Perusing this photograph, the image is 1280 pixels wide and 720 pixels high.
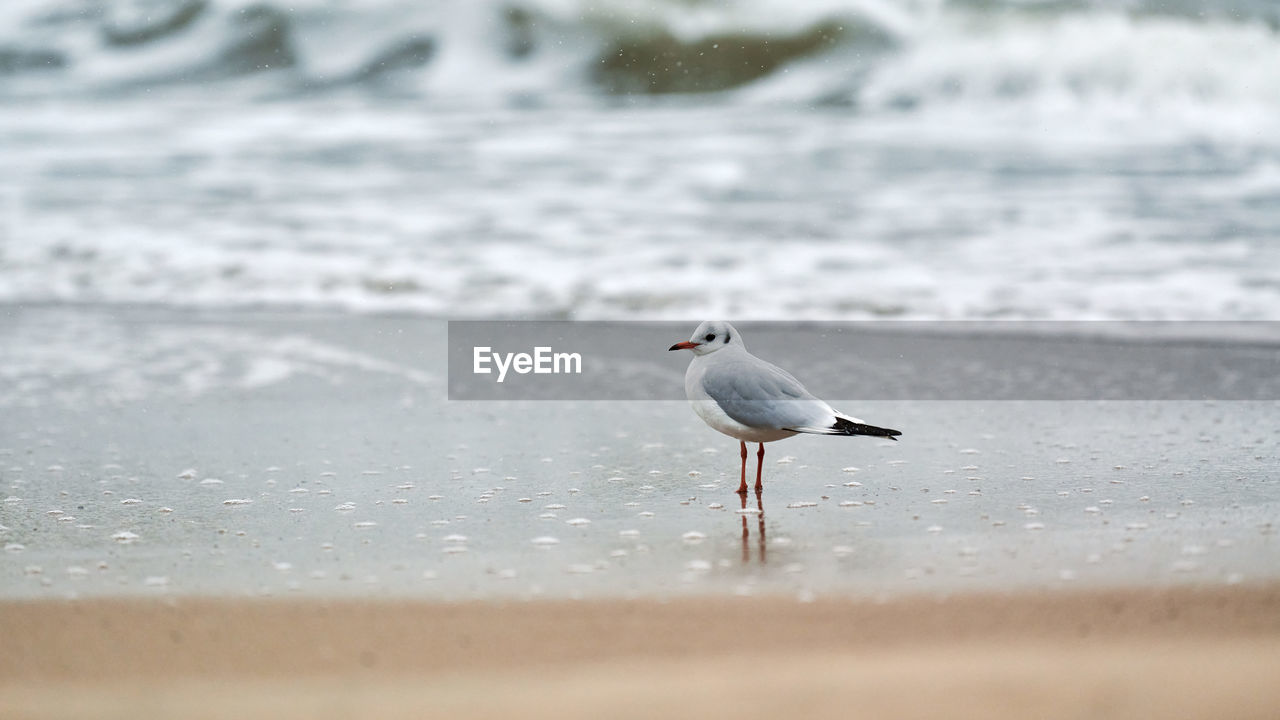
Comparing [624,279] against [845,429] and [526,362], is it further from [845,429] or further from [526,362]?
[845,429]

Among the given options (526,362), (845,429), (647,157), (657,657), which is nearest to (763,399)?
(845,429)

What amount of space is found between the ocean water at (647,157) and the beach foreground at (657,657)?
2.74m

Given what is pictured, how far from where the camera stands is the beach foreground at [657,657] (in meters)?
A: 1.75

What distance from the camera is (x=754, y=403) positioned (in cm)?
264

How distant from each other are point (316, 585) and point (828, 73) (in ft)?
21.0

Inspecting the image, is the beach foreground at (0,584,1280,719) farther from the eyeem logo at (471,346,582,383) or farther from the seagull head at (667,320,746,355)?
the eyeem logo at (471,346,582,383)

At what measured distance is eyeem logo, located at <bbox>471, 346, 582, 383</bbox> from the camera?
4059 mm

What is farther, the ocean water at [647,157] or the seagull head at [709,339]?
the ocean water at [647,157]

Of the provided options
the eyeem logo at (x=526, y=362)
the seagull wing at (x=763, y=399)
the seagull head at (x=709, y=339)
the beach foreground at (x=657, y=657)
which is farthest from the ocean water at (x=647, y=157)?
the beach foreground at (x=657, y=657)

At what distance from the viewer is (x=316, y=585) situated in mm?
2211

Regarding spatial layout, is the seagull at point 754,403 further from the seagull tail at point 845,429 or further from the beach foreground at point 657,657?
the beach foreground at point 657,657

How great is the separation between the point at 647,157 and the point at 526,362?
9.23 ft

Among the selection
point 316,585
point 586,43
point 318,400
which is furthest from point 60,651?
point 586,43

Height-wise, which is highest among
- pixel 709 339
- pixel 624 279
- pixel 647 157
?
pixel 647 157
